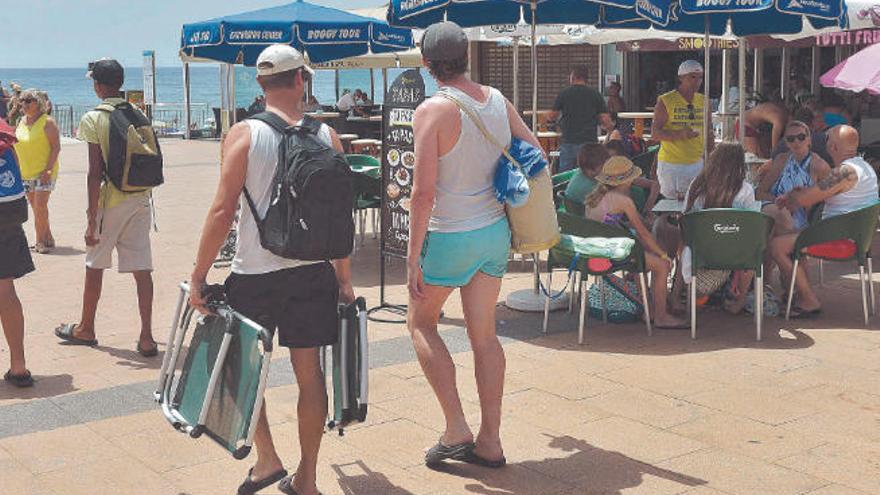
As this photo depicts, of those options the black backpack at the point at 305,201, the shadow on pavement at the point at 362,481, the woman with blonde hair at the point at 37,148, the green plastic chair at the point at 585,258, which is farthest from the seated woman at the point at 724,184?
the woman with blonde hair at the point at 37,148

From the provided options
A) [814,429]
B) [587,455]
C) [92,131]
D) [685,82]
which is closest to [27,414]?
[92,131]

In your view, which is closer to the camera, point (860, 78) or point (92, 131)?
point (92, 131)

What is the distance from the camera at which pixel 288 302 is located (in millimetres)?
4410

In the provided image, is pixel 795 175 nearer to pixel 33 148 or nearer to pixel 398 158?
pixel 398 158

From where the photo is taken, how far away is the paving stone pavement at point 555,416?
4930 mm

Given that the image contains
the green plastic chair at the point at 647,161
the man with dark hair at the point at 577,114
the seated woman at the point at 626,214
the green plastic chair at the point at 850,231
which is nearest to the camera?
the seated woman at the point at 626,214

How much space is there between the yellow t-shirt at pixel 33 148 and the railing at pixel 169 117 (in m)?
19.6

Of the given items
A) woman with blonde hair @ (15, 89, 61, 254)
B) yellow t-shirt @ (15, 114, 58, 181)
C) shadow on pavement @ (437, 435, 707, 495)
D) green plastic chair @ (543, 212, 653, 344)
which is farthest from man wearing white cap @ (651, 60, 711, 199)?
yellow t-shirt @ (15, 114, 58, 181)

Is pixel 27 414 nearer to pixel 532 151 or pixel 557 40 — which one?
pixel 532 151

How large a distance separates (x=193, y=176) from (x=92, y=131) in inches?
514

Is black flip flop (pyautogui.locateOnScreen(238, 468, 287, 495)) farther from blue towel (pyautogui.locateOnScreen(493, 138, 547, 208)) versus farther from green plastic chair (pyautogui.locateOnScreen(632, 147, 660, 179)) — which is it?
green plastic chair (pyautogui.locateOnScreen(632, 147, 660, 179))

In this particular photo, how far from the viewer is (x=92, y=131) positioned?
22.9 feet

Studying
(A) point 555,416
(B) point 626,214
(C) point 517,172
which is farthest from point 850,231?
(C) point 517,172

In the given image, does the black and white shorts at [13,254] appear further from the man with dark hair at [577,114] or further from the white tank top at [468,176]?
the man with dark hair at [577,114]
